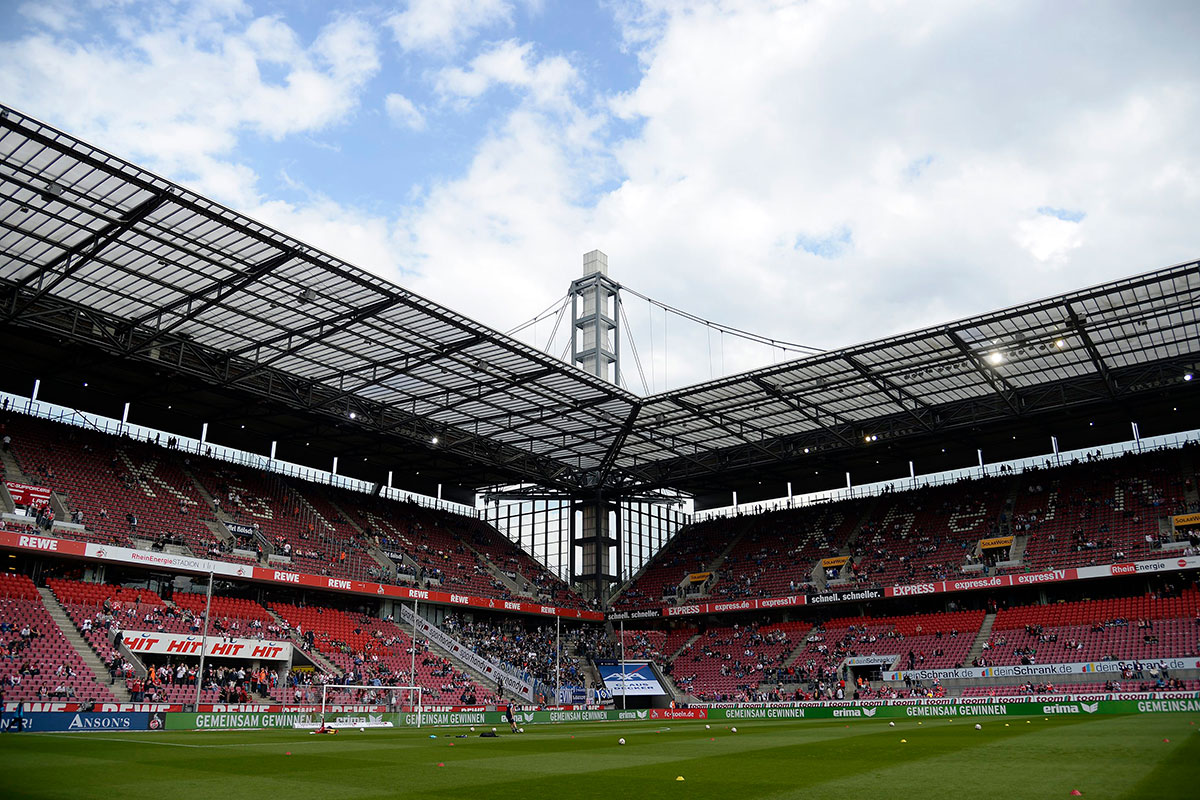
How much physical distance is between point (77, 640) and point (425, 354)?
1971 cm

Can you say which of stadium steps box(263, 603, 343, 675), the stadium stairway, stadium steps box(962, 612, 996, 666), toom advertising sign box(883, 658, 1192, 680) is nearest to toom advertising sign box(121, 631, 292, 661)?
stadium steps box(263, 603, 343, 675)

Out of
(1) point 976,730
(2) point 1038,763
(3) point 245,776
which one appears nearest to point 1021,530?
(1) point 976,730

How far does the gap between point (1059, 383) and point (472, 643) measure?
39216 mm

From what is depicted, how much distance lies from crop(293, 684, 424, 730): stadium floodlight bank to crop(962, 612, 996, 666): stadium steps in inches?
1220

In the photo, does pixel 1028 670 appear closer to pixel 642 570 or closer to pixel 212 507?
pixel 642 570

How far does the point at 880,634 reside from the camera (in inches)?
2180

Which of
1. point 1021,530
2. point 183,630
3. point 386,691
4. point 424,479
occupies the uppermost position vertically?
point 424,479

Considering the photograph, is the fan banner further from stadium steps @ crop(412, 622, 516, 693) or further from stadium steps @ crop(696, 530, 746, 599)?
stadium steps @ crop(696, 530, 746, 599)

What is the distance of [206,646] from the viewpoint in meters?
40.8

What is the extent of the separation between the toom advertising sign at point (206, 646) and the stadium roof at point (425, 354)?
40.8ft

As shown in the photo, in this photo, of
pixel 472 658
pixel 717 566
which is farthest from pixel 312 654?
pixel 717 566

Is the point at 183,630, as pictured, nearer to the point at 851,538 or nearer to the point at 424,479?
the point at 424,479

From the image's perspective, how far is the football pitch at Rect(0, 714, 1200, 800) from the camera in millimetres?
11633

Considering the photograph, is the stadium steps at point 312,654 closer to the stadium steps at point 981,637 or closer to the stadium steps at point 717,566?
the stadium steps at point 717,566
